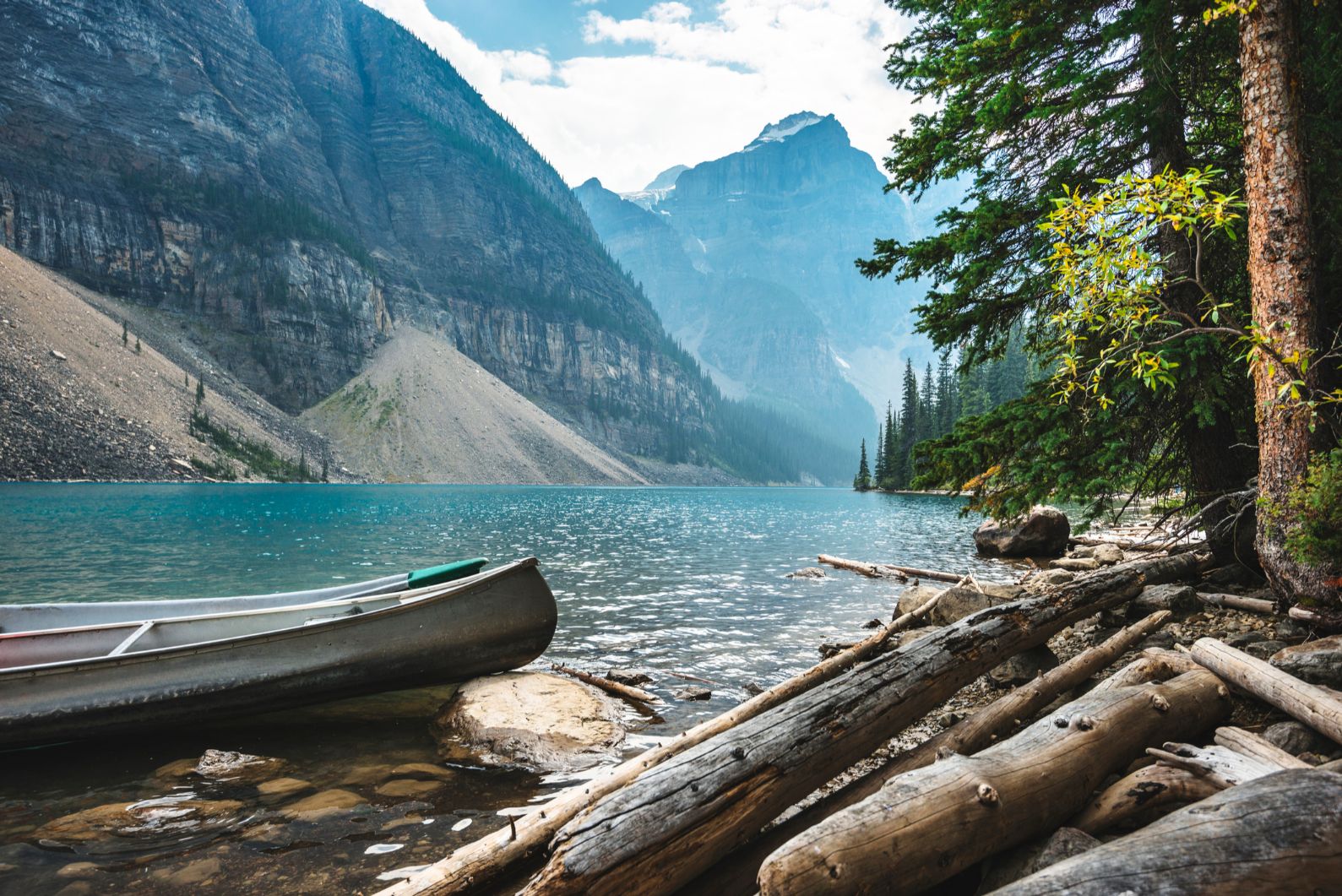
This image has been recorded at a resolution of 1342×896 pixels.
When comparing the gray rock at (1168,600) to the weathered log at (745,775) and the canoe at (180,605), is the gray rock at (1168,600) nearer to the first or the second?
the weathered log at (745,775)

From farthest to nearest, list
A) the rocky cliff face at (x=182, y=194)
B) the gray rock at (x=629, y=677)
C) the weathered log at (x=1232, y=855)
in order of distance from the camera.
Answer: the rocky cliff face at (x=182, y=194) → the gray rock at (x=629, y=677) → the weathered log at (x=1232, y=855)

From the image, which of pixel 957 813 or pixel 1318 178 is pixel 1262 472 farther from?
pixel 957 813

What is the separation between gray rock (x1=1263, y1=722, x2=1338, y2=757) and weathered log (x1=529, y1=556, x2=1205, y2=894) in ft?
6.49

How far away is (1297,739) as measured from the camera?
14.0ft

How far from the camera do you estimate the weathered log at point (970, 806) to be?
283cm

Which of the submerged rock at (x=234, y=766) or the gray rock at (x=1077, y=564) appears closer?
the submerged rock at (x=234, y=766)

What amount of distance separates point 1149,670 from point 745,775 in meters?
3.68

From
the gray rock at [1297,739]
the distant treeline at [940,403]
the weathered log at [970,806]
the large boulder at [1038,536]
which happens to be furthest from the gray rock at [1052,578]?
the distant treeline at [940,403]

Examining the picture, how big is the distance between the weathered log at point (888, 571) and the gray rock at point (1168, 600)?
997 cm

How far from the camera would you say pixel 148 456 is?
84.5 meters

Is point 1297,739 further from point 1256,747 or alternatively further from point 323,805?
point 323,805

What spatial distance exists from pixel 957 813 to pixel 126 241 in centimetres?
18263

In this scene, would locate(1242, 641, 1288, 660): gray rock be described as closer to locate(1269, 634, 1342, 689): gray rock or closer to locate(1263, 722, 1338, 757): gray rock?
locate(1269, 634, 1342, 689): gray rock

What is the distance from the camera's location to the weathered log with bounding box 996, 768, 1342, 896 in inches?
94.3
